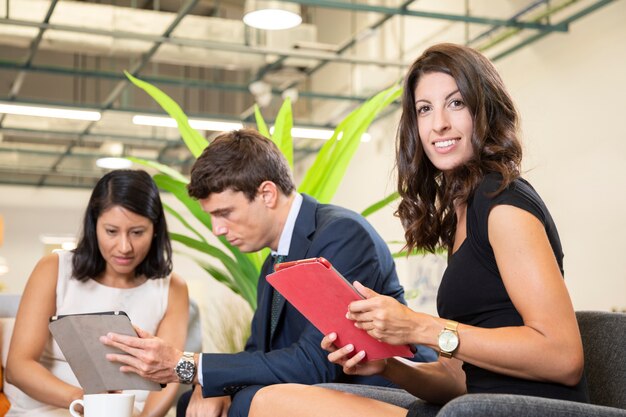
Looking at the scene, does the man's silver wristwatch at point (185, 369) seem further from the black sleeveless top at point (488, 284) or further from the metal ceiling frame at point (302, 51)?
the metal ceiling frame at point (302, 51)

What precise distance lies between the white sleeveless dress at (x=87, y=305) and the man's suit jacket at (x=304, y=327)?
44 centimetres

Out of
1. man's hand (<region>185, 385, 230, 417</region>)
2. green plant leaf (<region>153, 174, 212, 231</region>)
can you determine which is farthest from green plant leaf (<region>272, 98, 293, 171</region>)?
man's hand (<region>185, 385, 230, 417</region>)

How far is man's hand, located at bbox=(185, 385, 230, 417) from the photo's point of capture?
194 cm

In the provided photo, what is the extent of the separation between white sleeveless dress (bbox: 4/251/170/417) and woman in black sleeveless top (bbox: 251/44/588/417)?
110 cm

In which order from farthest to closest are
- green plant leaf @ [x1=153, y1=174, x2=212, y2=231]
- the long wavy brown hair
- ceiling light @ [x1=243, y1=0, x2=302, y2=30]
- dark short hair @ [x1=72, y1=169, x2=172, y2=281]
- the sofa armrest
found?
ceiling light @ [x1=243, y1=0, x2=302, y2=30], green plant leaf @ [x1=153, y1=174, x2=212, y2=231], dark short hair @ [x1=72, y1=169, x2=172, y2=281], the long wavy brown hair, the sofa armrest

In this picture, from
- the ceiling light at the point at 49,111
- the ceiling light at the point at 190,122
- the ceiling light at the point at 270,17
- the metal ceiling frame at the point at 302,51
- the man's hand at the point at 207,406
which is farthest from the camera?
the ceiling light at the point at 190,122

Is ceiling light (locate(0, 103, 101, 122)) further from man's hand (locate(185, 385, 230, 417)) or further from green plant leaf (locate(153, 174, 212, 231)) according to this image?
man's hand (locate(185, 385, 230, 417))

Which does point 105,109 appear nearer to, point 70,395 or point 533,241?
point 70,395

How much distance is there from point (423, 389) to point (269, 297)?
570 mm

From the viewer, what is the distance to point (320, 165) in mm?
3230

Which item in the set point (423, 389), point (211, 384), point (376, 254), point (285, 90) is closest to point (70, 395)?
point (211, 384)

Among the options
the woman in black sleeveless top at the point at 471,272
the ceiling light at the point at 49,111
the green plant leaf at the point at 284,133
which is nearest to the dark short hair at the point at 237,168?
the woman in black sleeveless top at the point at 471,272

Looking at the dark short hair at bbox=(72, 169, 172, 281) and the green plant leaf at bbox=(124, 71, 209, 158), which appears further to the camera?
the green plant leaf at bbox=(124, 71, 209, 158)

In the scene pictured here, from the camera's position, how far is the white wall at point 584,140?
21.2 feet
